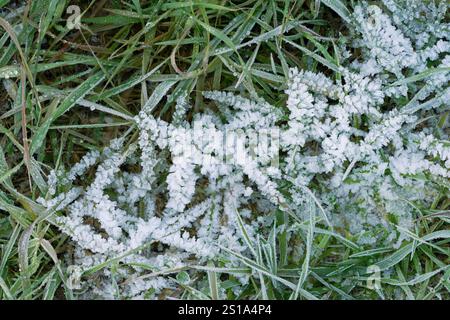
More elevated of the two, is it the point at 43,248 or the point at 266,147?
the point at 266,147

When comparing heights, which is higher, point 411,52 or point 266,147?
point 411,52

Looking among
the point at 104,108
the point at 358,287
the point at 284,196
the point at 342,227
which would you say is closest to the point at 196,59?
the point at 104,108

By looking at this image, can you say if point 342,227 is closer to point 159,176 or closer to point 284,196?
point 284,196

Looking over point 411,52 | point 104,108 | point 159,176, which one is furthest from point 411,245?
point 104,108

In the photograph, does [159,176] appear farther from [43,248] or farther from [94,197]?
[43,248]
